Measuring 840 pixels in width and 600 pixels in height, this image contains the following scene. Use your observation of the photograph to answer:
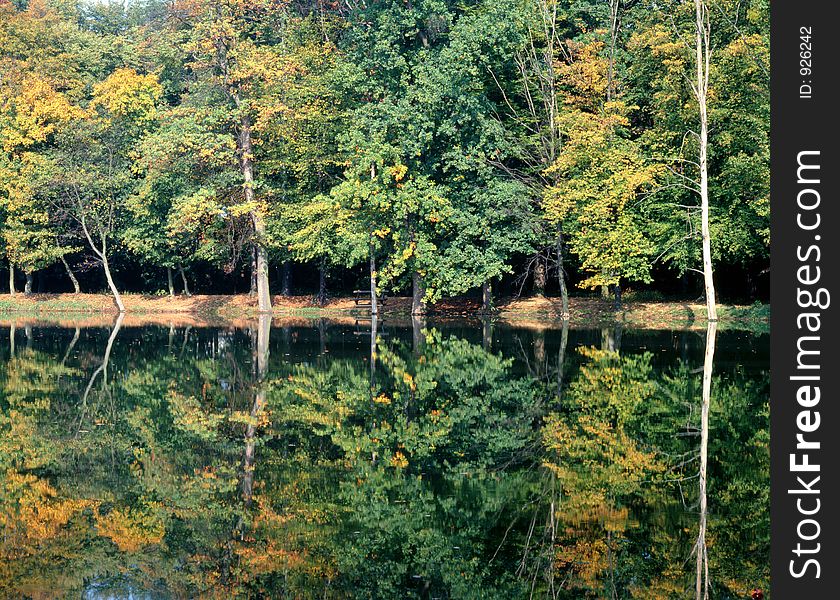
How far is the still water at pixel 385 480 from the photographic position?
8945 millimetres

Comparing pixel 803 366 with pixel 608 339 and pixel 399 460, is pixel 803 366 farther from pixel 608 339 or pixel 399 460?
pixel 608 339

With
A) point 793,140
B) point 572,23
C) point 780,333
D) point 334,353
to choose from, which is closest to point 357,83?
point 572,23

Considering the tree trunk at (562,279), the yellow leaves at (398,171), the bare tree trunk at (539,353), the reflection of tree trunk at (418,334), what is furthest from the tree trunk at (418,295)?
the bare tree trunk at (539,353)

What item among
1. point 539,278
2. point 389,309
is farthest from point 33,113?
point 539,278

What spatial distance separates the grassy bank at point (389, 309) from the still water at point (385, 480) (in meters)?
17.4

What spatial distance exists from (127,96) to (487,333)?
28.2 meters

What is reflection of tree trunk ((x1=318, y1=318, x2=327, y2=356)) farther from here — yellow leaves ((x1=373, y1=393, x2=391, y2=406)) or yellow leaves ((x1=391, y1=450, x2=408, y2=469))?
yellow leaves ((x1=391, y1=450, x2=408, y2=469))

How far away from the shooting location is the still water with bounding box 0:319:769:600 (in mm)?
8945

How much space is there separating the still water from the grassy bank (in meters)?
17.4

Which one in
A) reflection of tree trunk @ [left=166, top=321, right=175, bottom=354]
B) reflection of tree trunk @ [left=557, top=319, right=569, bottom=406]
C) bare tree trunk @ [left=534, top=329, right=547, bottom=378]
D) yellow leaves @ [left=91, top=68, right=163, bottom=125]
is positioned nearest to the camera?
reflection of tree trunk @ [left=557, top=319, right=569, bottom=406]

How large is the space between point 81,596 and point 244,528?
203 cm

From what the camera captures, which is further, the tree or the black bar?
the tree

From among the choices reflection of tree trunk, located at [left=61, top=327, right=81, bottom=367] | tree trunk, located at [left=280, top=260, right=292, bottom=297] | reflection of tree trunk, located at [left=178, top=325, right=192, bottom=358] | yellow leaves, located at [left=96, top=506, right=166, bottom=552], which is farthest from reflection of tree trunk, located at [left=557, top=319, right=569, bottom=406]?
tree trunk, located at [left=280, top=260, right=292, bottom=297]

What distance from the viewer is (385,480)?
40.3 feet
